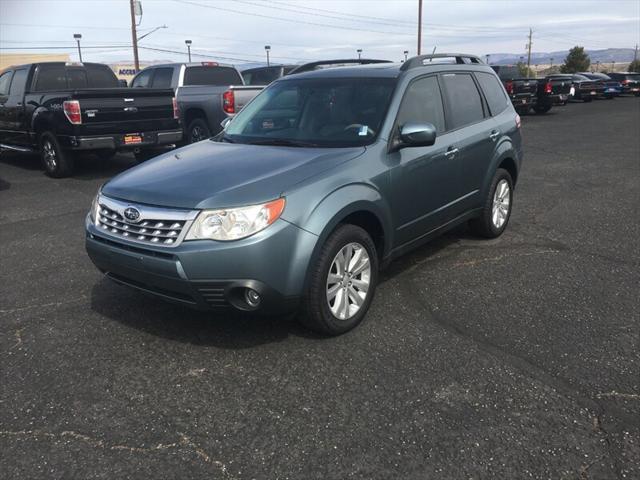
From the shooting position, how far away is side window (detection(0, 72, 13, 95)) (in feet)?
35.1

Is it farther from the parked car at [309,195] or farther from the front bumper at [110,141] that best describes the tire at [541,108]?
the parked car at [309,195]

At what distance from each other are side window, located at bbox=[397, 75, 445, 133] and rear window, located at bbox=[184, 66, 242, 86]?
8366mm

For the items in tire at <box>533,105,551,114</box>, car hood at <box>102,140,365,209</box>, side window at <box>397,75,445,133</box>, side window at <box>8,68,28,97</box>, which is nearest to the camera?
car hood at <box>102,140,365,209</box>

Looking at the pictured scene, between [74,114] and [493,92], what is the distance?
637 centimetres

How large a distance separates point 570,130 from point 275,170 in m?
15.8

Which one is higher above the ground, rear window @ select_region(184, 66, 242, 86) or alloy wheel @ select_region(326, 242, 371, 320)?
rear window @ select_region(184, 66, 242, 86)

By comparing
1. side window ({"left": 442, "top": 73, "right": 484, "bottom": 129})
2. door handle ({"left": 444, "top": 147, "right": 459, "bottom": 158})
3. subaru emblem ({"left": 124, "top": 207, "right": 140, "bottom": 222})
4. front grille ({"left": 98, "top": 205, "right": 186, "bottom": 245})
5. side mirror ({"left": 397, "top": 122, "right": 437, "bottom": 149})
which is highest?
side window ({"left": 442, "top": 73, "right": 484, "bottom": 129})

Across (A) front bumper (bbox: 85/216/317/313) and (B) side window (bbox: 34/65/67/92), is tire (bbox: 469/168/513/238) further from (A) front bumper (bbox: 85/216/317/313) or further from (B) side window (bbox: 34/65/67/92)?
(B) side window (bbox: 34/65/67/92)

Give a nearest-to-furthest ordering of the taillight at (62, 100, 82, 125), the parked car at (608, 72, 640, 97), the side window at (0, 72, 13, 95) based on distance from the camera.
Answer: the taillight at (62, 100, 82, 125)
the side window at (0, 72, 13, 95)
the parked car at (608, 72, 640, 97)

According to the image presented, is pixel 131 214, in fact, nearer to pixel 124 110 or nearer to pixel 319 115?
pixel 319 115

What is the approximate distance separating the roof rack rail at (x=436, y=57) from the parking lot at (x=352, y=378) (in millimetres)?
1746

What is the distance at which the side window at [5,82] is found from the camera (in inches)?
422

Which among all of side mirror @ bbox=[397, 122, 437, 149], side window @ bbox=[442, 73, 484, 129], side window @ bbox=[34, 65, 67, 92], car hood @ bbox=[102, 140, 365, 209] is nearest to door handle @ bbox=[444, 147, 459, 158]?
side window @ bbox=[442, 73, 484, 129]

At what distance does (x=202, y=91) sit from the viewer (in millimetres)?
11367
